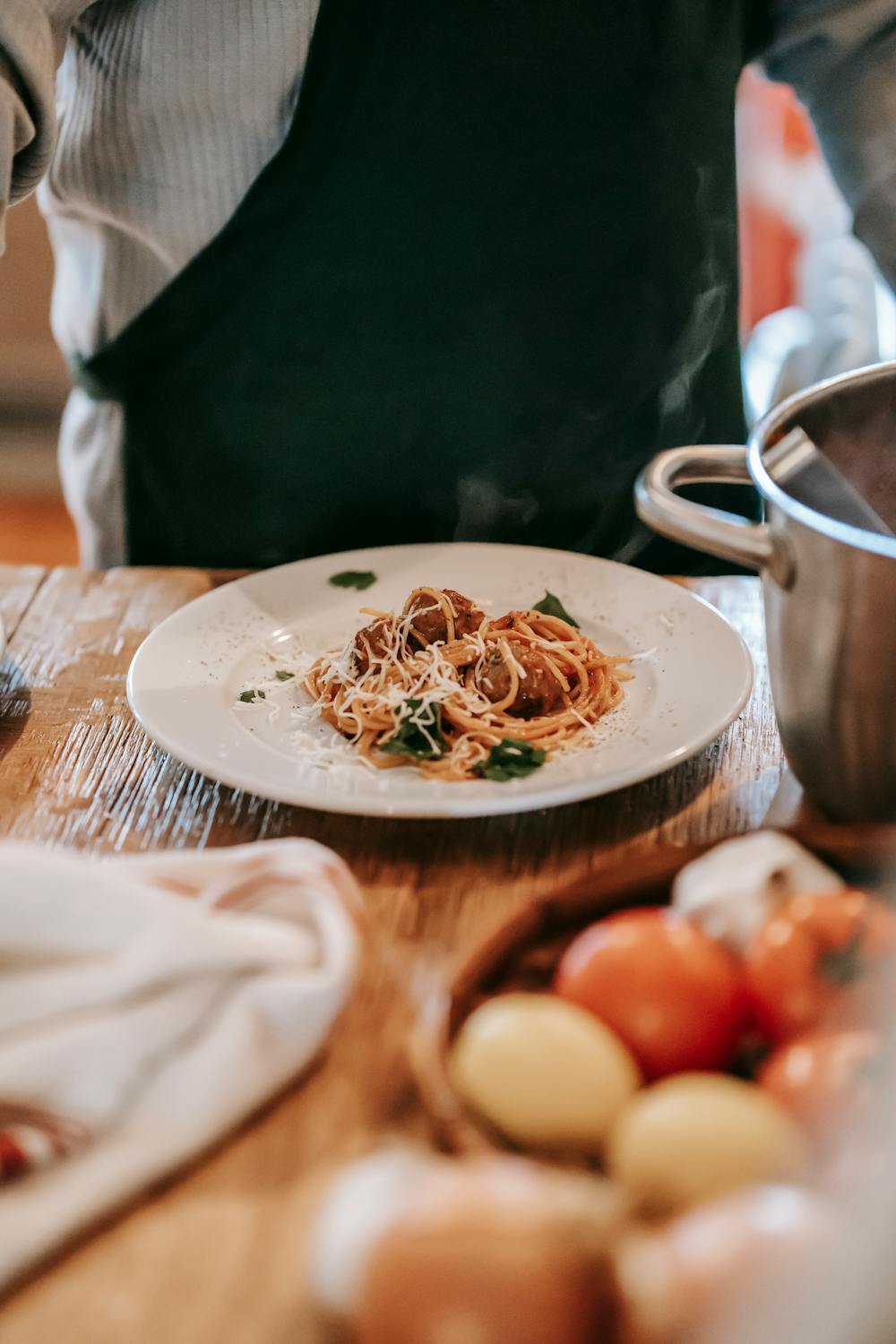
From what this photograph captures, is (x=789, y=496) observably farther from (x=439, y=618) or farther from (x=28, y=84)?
(x=28, y=84)

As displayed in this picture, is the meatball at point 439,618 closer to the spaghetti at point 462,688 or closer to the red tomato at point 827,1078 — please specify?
the spaghetti at point 462,688

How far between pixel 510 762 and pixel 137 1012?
362mm

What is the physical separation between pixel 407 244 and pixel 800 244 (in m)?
2.56

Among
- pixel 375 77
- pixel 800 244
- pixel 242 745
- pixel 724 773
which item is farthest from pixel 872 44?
pixel 800 244

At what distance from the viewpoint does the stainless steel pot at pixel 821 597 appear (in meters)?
0.71

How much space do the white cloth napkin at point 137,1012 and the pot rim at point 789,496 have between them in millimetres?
335

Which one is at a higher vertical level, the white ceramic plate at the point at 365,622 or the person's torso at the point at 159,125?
the person's torso at the point at 159,125

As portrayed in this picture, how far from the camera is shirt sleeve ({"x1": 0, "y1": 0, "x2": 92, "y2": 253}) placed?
3.36 feet

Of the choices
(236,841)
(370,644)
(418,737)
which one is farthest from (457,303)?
(236,841)

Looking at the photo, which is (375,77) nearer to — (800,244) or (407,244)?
(407,244)

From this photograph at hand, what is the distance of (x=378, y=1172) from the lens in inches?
20.6

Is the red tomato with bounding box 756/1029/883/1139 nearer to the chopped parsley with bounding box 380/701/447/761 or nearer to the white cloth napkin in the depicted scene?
the white cloth napkin

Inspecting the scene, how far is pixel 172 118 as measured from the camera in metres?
1.21

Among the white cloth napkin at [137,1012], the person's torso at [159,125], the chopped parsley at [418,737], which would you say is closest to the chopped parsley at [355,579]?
the chopped parsley at [418,737]
